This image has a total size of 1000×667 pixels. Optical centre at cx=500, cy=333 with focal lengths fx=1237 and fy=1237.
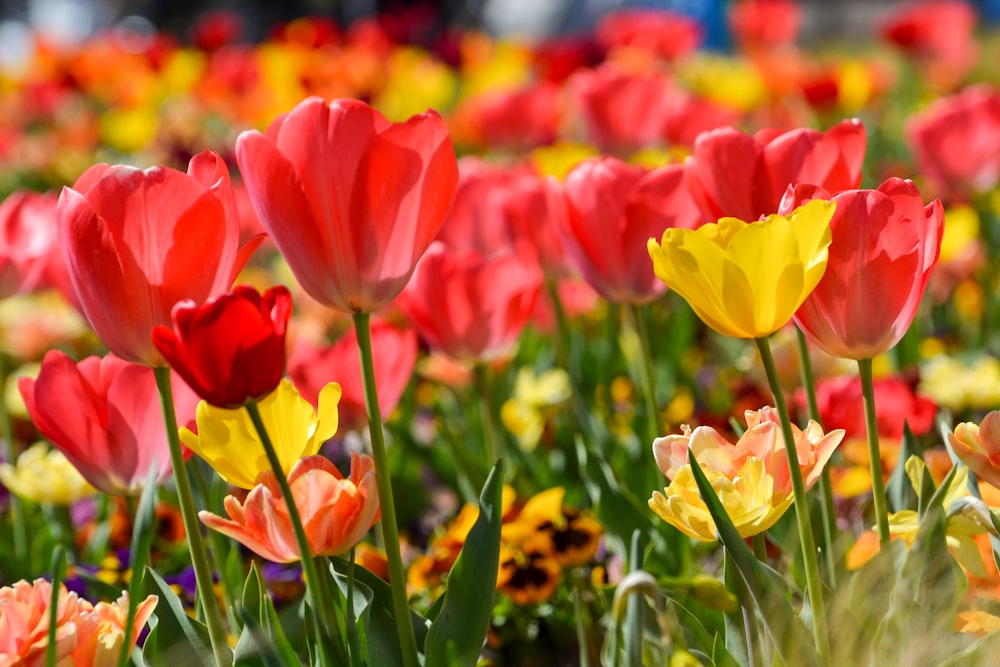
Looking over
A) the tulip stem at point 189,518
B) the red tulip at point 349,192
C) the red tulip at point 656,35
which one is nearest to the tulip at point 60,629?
the tulip stem at point 189,518

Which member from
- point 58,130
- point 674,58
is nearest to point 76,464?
point 674,58

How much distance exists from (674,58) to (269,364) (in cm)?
436

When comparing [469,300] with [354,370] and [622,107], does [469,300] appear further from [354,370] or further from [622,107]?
[622,107]

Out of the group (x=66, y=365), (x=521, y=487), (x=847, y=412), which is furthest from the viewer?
(x=521, y=487)

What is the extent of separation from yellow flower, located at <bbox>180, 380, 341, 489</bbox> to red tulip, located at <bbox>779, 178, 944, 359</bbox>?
41 cm

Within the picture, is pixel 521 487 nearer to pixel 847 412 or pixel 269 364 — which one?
pixel 847 412

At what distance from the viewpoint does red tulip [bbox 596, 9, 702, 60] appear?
480 cm

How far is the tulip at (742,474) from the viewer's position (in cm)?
94

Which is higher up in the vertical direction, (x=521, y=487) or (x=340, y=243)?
A: (x=340, y=243)

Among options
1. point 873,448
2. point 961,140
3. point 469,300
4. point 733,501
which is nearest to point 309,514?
point 733,501

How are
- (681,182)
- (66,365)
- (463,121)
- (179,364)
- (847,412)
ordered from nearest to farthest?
(179,364) → (66,365) → (681,182) → (847,412) → (463,121)

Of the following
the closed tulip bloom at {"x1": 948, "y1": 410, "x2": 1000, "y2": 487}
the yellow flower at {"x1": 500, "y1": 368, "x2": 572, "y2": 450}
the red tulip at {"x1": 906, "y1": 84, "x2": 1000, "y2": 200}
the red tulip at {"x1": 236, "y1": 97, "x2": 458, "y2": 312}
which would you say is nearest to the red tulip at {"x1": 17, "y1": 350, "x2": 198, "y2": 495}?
the red tulip at {"x1": 236, "y1": 97, "x2": 458, "y2": 312}

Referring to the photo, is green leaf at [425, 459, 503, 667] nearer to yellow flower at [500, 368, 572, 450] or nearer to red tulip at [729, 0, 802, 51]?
yellow flower at [500, 368, 572, 450]

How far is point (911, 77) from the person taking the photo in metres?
5.73
